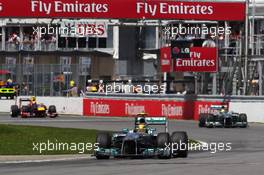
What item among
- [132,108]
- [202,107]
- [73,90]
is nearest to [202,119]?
[202,107]

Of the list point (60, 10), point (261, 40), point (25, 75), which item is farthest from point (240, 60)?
point (25, 75)

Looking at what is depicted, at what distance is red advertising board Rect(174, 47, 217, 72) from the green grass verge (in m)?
16.6

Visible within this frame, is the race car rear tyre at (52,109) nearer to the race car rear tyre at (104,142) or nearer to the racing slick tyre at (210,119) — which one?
the racing slick tyre at (210,119)

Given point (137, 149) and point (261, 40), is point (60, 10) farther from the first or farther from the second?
point (137, 149)

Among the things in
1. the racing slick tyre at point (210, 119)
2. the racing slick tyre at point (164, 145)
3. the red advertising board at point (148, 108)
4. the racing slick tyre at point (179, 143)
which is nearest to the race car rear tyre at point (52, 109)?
the red advertising board at point (148, 108)

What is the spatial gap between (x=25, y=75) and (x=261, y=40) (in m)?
15.1

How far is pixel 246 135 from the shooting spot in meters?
28.7

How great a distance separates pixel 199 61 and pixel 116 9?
34.5 feet

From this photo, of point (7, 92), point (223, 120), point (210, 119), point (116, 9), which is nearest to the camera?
point (210, 119)

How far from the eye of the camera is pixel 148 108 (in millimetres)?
42688

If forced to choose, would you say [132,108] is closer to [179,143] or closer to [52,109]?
[52,109]

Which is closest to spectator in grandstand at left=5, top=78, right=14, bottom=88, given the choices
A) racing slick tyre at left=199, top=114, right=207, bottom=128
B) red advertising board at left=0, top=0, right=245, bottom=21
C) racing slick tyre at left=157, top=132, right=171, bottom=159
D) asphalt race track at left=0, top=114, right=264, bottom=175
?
red advertising board at left=0, top=0, right=245, bottom=21

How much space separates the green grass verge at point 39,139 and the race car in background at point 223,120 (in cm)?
617

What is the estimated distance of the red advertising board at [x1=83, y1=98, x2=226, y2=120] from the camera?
40812 mm
